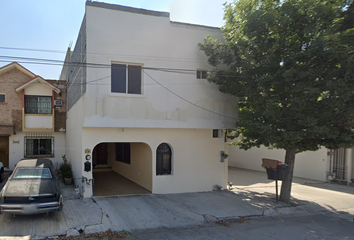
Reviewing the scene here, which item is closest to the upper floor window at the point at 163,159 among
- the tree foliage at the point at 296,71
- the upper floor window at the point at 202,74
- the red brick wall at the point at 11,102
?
the upper floor window at the point at 202,74

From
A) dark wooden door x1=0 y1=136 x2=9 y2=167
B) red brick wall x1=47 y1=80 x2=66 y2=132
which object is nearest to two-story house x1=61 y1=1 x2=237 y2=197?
red brick wall x1=47 y1=80 x2=66 y2=132

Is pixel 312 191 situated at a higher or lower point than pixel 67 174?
lower

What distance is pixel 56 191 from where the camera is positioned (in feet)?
24.6

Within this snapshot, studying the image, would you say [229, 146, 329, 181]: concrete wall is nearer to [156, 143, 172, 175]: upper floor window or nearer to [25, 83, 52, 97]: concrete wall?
[156, 143, 172, 175]: upper floor window

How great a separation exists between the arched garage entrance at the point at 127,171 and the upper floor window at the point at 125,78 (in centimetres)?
263

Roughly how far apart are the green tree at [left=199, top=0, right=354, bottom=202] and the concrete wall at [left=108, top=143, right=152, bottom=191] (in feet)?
13.9

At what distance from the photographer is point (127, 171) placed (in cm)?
1405

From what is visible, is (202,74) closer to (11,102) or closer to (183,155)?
(183,155)

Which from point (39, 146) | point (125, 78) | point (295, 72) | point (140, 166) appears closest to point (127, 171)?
point (140, 166)

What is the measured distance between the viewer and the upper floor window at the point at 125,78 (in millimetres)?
9633

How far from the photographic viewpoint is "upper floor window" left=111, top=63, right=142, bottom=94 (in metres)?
9.63

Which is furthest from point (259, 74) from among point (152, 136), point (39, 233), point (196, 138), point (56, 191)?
point (39, 233)

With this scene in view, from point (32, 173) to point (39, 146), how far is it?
8862mm

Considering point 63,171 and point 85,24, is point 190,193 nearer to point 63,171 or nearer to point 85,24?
point 63,171
